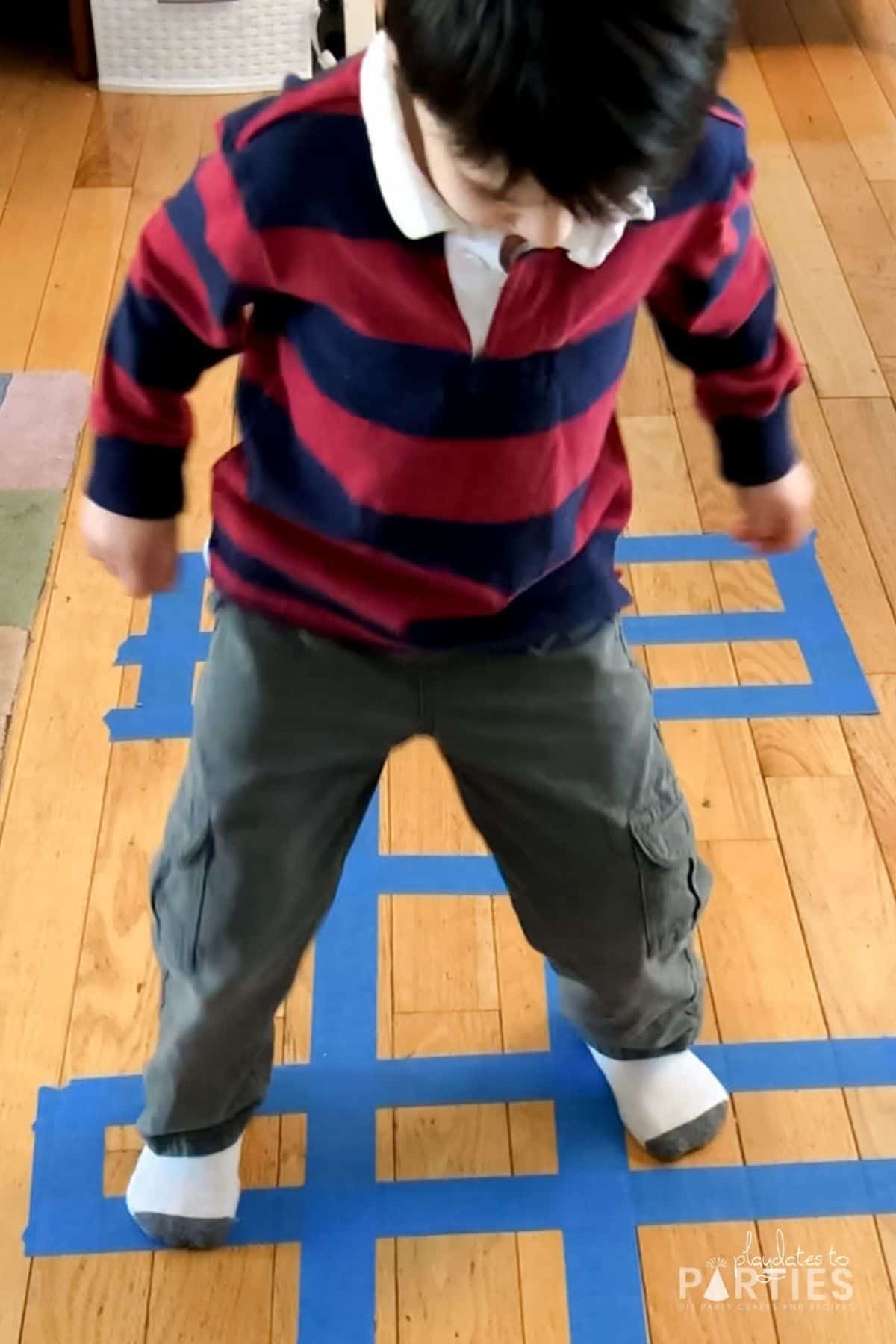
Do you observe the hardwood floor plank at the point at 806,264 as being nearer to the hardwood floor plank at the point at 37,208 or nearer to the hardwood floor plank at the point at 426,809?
the hardwood floor plank at the point at 426,809

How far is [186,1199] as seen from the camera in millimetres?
983

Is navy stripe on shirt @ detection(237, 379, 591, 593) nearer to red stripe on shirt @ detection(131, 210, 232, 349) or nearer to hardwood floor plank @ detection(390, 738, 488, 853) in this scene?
red stripe on shirt @ detection(131, 210, 232, 349)

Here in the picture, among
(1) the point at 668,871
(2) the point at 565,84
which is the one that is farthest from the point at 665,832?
(2) the point at 565,84

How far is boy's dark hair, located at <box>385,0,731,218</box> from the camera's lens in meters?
0.47

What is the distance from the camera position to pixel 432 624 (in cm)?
75

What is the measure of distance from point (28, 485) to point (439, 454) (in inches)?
39.6

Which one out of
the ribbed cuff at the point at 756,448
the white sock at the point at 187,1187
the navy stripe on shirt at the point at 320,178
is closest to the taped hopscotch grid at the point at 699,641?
the white sock at the point at 187,1187

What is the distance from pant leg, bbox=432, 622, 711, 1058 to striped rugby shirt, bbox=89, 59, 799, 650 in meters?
0.03

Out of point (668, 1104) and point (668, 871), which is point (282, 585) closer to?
point (668, 871)

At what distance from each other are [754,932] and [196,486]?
0.76 m

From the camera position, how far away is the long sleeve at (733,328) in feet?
2.26

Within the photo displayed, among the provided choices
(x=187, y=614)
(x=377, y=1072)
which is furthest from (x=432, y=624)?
(x=187, y=614)

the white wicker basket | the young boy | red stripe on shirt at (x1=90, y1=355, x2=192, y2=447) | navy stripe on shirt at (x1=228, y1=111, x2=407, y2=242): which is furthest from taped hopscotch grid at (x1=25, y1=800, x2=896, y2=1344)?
the white wicker basket

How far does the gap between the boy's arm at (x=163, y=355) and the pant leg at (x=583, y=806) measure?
0.17 m
